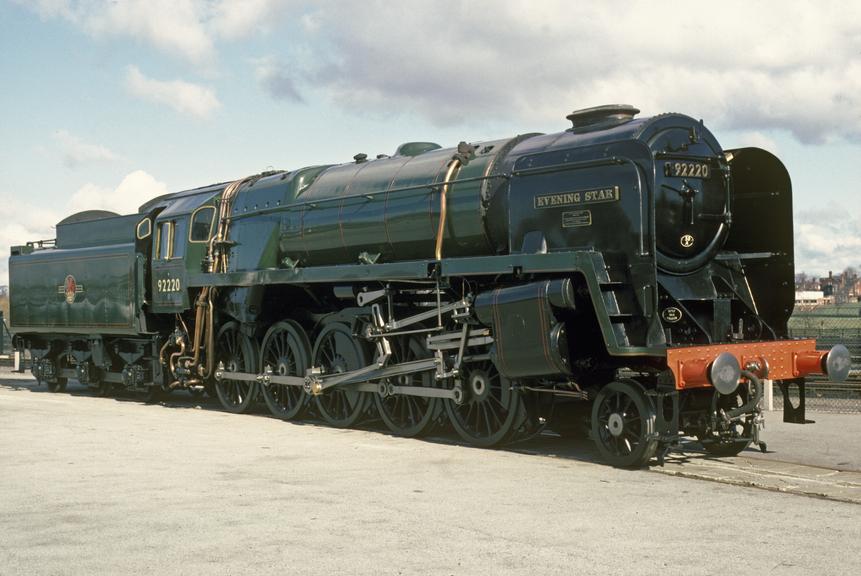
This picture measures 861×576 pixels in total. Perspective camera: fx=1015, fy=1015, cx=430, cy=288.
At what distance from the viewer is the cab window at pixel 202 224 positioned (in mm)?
14977

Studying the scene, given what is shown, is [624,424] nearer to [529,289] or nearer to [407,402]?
[529,289]

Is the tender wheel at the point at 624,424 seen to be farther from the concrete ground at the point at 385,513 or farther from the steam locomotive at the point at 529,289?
the concrete ground at the point at 385,513

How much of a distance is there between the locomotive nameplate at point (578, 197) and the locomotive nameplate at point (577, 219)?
0.31 ft

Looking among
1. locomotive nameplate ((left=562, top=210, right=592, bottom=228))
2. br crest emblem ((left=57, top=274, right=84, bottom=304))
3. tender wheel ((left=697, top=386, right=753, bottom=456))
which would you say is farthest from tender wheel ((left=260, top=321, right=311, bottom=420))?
br crest emblem ((left=57, top=274, right=84, bottom=304))

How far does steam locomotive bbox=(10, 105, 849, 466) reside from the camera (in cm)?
923

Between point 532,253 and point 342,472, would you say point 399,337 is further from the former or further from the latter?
point 342,472

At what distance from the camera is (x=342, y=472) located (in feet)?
28.6

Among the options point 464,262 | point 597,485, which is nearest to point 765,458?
point 597,485

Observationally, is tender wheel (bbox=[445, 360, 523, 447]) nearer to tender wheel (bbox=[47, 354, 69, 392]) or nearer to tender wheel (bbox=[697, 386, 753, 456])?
tender wheel (bbox=[697, 386, 753, 456])

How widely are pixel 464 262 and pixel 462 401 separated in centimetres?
146

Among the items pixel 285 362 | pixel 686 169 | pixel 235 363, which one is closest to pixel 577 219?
pixel 686 169

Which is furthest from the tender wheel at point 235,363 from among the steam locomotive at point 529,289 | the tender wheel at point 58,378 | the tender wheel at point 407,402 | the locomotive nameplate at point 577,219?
the locomotive nameplate at point 577,219

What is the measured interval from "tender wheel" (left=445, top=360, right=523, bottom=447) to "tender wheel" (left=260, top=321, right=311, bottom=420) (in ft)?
9.19

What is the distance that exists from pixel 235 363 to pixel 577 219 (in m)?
6.60
